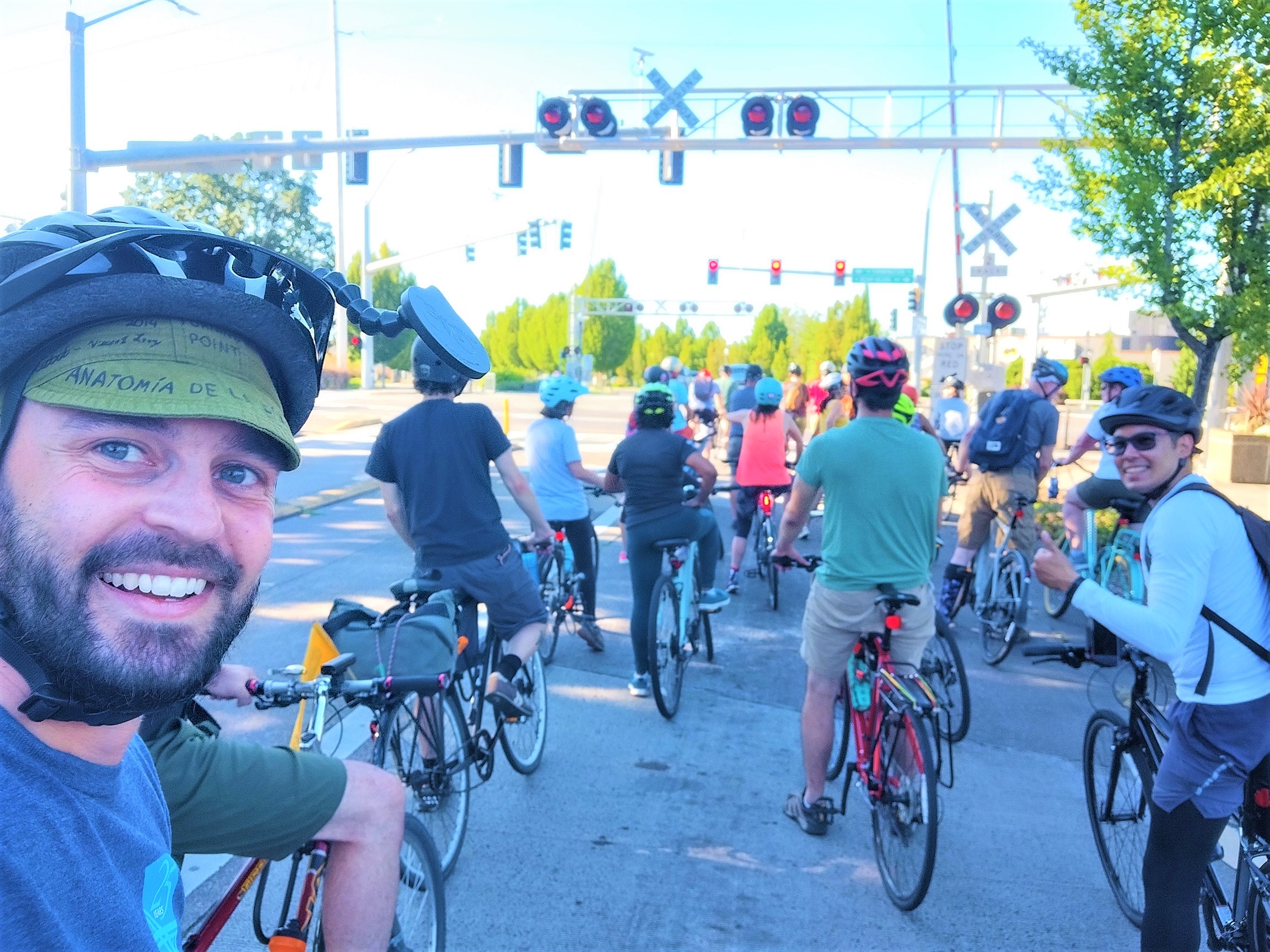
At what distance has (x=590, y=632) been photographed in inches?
280

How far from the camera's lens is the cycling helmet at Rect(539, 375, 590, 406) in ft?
22.3

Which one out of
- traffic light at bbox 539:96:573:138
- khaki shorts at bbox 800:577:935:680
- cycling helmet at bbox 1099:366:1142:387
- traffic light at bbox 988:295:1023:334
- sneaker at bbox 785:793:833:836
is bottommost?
sneaker at bbox 785:793:833:836

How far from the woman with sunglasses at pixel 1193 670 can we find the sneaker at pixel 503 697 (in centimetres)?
230

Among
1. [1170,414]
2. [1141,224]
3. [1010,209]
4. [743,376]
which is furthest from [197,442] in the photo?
[1010,209]

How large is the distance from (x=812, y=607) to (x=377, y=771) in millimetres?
2523

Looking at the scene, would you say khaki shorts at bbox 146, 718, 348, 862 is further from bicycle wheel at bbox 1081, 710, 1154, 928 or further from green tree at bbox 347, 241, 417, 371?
green tree at bbox 347, 241, 417, 371

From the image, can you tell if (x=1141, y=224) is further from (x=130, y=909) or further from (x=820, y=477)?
(x=130, y=909)

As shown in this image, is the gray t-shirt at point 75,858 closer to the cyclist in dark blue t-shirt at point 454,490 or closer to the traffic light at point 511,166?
the cyclist in dark blue t-shirt at point 454,490

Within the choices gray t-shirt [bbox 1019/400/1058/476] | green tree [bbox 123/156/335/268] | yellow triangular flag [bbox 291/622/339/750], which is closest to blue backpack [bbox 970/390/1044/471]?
gray t-shirt [bbox 1019/400/1058/476]

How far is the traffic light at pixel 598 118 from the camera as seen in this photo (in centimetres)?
1429

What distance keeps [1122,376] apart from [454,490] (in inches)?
172

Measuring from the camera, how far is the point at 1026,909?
146 inches

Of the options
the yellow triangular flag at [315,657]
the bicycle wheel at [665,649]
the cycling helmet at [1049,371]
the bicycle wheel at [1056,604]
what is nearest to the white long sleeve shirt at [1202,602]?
the yellow triangular flag at [315,657]

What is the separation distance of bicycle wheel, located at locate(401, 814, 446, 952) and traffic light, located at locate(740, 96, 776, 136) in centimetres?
1341
